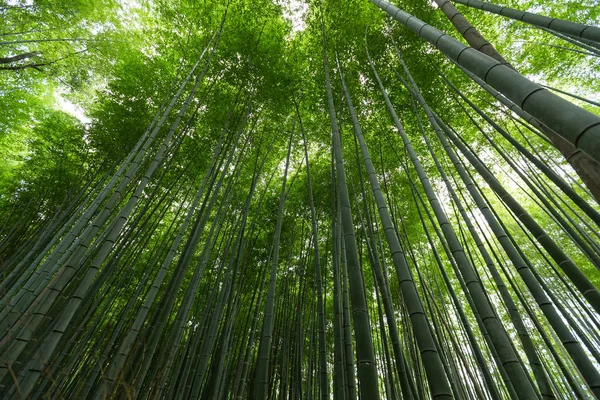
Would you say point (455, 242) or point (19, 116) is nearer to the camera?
point (455, 242)

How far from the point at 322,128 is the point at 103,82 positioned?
492 cm

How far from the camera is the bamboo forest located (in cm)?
247

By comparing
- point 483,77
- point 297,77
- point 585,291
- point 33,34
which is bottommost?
point 585,291

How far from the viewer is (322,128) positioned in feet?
17.6

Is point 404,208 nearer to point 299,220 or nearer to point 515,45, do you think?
point 299,220

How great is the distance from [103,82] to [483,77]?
24.5 ft

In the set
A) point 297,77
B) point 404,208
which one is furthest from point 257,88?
point 404,208

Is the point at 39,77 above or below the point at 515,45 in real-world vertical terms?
above

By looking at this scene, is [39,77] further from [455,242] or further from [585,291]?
[585,291]

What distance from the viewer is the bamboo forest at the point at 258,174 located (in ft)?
8.11

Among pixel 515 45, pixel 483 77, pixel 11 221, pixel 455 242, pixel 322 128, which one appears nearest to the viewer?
pixel 483 77

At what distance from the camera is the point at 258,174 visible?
13.7 ft

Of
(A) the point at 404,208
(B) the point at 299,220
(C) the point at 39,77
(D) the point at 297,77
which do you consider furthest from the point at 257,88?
(C) the point at 39,77

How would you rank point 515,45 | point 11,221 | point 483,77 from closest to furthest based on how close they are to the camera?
point 483,77 → point 515,45 → point 11,221
